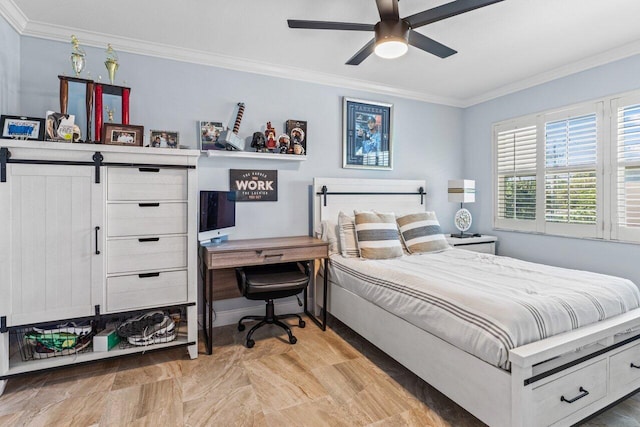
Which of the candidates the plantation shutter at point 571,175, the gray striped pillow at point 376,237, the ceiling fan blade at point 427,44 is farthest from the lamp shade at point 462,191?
the ceiling fan blade at point 427,44

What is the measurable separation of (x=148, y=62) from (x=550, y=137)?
3978 millimetres

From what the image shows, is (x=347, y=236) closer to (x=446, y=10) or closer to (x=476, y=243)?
(x=476, y=243)

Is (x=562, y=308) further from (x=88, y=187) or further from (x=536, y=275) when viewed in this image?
(x=88, y=187)

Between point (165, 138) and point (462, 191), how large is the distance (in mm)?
3231

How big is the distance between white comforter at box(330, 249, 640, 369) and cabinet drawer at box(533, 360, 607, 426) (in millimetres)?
212

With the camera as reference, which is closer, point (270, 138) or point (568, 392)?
point (568, 392)

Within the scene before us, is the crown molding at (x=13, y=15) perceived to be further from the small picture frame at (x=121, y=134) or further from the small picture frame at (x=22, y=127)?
the small picture frame at (x=121, y=134)

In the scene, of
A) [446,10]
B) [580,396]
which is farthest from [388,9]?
[580,396]

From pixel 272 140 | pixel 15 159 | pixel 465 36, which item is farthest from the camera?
pixel 272 140

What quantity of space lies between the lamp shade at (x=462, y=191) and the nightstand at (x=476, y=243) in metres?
0.47

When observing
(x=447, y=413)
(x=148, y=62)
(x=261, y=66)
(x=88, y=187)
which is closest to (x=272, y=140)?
(x=261, y=66)

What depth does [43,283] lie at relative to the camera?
2.09 metres

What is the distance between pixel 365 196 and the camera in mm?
3684

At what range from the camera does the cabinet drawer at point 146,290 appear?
2260 millimetres
